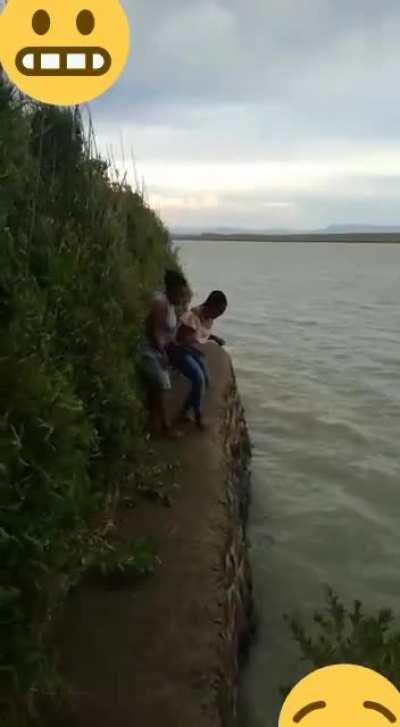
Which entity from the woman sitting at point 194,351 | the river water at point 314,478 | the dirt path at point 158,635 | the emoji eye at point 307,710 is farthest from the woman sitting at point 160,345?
the emoji eye at point 307,710

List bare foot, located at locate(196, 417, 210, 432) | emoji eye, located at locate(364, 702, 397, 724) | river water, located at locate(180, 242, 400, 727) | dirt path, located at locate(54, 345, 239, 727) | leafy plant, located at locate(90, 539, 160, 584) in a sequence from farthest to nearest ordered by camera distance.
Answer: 1. bare foot, located at locate(196, 417, 210, 432)
2. river water, located at locate(180, 242, 400, 727)
3. leafy plant, located at locate(90, 539, 160, 584)
4. dirt path, located at locate(54, 345, 239, 727)
5. emoji eye, located at locate(364, 702, 397, 724)

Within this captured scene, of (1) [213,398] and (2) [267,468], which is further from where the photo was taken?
(2) [267,468]

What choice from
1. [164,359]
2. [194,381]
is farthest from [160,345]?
[194,381]

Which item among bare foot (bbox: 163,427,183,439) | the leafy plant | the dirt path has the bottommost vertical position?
the dirt path

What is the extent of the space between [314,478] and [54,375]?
5713 mm

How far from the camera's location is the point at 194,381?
20.4ft

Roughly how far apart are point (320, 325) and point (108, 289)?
16934 mm

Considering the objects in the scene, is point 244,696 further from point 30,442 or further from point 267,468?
point 267,468

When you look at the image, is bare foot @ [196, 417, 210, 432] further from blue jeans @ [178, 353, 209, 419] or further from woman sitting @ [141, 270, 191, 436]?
woman sitting @ [141, 270, 191, 436]

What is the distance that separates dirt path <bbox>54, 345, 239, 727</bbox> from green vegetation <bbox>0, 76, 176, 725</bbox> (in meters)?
0.21

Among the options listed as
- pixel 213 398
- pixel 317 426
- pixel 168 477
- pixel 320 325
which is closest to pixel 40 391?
pixel 168 477

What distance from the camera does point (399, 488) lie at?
326 inches

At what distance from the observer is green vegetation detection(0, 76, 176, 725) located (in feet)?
8.96

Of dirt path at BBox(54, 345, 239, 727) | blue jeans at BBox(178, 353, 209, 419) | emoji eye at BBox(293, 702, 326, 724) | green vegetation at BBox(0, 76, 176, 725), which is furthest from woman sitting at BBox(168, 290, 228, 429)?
emoji eye at BBox(293, 702, 326, 724)
